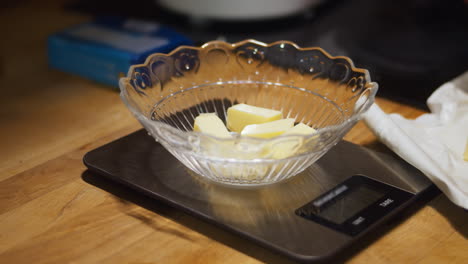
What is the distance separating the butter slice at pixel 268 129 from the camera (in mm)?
676

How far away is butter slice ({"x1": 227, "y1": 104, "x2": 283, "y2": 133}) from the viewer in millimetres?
727

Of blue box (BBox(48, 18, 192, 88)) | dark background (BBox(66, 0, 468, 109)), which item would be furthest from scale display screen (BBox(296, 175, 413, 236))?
blue box (BBox(48, 18, 192, 88))

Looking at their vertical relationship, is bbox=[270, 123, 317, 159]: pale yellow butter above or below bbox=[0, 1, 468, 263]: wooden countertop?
above

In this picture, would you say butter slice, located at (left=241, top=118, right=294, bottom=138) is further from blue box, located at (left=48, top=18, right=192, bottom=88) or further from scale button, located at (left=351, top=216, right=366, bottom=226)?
blue box, located at (left=48, top=18, right=192, bottom=88)

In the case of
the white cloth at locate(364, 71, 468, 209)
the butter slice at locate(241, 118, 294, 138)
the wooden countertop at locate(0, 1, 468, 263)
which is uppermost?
the butter slice at locate(241, 118, 294, 138)

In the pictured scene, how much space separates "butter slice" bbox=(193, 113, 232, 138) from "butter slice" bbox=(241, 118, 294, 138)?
23mm

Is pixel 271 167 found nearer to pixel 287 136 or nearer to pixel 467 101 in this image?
pixel 287 136

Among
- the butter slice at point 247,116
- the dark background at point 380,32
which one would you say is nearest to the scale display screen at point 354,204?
the butter slice at point 247,116

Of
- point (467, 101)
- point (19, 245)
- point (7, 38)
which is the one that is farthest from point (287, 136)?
point (7, 38)

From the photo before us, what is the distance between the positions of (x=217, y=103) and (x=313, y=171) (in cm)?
19

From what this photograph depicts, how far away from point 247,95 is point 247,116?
12cm

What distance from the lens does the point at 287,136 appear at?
60cm

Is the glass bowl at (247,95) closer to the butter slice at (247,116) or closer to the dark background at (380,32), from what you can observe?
the butter slice at (247,116)

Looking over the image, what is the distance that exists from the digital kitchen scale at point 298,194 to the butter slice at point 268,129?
0.06 meters
